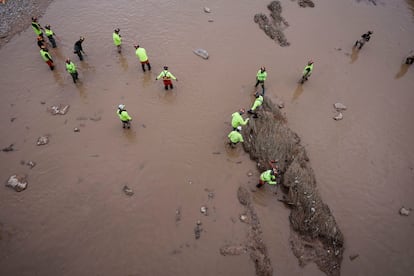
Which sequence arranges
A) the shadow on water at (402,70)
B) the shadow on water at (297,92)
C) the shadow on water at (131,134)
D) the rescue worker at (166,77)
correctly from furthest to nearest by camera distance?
the shadow on water at (402,70) < the shadow on water at (297,92) < the rescue worker at (166,77) < the shadow on water at (131,134)

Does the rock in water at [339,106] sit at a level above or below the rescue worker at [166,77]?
below

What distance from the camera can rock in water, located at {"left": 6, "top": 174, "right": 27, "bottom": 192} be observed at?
374 inches

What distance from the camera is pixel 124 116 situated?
10.6 meters

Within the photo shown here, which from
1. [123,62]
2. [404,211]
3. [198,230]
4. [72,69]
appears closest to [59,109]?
[72,69]

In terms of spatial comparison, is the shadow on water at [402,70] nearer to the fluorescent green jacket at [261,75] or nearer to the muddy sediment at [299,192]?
the fluorescent green jacket at [261,75]

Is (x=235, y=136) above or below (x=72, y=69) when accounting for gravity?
below

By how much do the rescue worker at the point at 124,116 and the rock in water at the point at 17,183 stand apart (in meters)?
4.41

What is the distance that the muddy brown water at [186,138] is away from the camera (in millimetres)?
8547

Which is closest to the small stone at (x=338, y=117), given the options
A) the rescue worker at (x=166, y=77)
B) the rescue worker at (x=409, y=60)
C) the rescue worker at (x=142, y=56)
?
the rescue worker at (x=409, y=60)

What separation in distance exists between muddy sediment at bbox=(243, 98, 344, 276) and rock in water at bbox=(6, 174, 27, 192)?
358 inches

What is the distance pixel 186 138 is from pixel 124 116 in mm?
2882

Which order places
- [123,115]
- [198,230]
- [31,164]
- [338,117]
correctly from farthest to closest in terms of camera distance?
[338,117] → [123,115] → [31,164] → [198,230]

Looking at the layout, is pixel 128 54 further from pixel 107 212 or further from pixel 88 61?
pixel 107 212

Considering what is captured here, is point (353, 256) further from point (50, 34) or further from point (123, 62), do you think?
point (50, 34)
